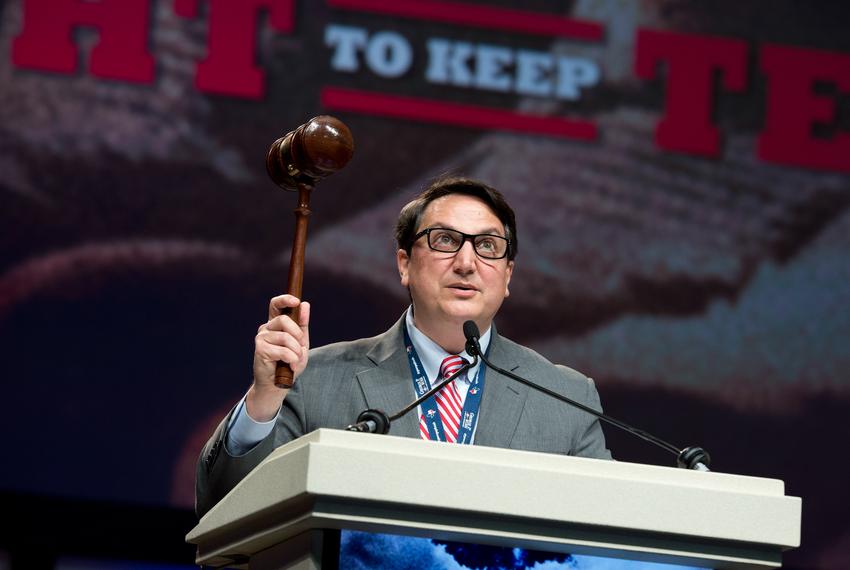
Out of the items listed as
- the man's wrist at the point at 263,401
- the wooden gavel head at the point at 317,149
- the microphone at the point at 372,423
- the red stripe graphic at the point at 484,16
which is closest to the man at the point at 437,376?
the man's wrist at the point at 263,401

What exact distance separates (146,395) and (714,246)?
2.09 meters

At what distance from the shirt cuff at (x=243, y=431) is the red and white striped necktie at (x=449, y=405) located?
0.30 m

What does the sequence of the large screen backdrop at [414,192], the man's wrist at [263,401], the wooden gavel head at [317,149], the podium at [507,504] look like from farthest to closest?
the large screen backdrop at [414,192] < the man's wrist at [263,401] < the wooden gavel head at [317,149] < the podium at [507,504]

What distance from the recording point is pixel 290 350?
175 cm

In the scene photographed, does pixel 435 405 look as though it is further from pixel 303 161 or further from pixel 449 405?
pixel 303 161

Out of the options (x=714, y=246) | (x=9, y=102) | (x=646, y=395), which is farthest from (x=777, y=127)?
(x=9, y=102)

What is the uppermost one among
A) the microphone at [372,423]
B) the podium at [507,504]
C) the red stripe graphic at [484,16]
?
the red stripe graphic at [484,16]

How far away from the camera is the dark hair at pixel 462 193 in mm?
2295

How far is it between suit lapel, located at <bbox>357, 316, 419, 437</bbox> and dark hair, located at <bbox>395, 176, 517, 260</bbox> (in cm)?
23

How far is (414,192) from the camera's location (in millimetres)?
4125

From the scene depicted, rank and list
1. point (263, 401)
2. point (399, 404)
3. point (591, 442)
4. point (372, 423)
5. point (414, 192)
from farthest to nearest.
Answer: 1. point (414, 192)
2. point (591, 442)
3. point (399, 404)
4. point (263, 401)
5. point (372, 423)

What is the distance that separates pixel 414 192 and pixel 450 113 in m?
0.38

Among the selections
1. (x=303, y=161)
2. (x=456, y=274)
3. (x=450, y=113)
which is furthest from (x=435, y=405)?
(x=450, y=113)

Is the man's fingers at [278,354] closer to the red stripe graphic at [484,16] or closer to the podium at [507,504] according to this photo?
the podium at [507,504]
